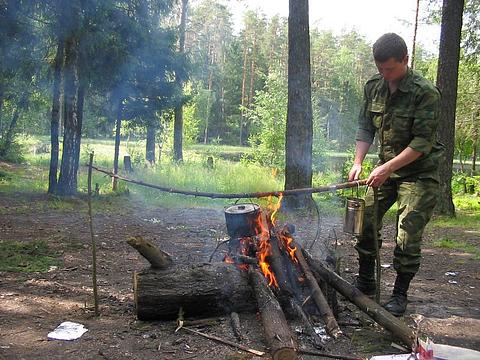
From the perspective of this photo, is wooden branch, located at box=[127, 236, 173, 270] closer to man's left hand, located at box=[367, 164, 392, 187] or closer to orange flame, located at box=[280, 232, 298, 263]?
orange flame, located at box=[280, 232, 298, 263]

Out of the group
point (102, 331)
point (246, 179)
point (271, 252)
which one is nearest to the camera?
point (102, 331)

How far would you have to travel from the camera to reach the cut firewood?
279 cm

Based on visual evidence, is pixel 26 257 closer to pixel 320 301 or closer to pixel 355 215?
pixel 320 301

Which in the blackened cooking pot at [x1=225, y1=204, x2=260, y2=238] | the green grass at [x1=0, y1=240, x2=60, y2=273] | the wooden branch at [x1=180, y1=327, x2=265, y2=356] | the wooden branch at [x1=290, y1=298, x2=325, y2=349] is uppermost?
the blackened cooking pot at [x1=225, y1=204, x2=260, y2=238]

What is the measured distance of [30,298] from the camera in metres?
4.15

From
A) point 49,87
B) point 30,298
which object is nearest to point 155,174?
point 49,87

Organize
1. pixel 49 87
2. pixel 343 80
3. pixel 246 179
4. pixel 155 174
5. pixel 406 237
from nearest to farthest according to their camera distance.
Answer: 1. pixel 406 237
2. pixel 49 87
3. pixel 246 179
4. pixel 155 174
5. pixel 343 80

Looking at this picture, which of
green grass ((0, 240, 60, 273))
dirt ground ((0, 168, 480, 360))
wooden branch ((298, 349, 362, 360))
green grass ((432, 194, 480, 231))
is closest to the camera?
wooden branch ((298, 349, 362, 360))

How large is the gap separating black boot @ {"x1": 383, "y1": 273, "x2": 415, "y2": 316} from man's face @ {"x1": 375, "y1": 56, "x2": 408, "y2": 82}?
1.71 metres

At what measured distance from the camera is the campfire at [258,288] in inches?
136

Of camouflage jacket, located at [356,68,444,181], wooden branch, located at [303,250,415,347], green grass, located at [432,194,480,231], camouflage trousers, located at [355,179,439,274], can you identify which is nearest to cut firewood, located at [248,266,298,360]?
wooden branch, located at [303,250,415,347]

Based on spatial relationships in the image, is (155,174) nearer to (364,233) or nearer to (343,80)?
(364,233)

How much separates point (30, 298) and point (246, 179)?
10.0 meters

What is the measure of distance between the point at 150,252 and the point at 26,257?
269cm
